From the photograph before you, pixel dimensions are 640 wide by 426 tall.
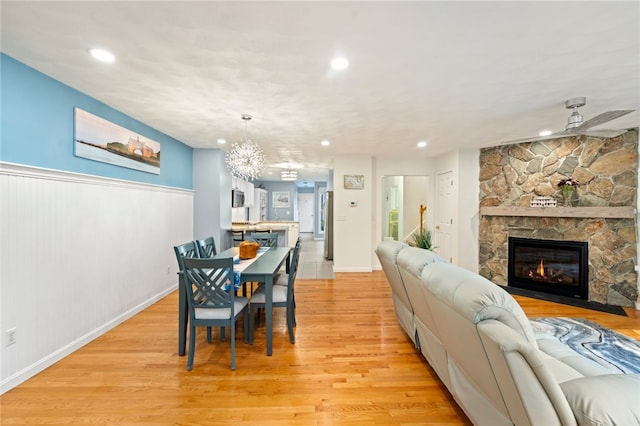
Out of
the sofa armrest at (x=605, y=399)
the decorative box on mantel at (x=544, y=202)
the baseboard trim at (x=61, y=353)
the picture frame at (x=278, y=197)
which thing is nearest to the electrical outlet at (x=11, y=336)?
the baseboard trim at (x=61, y=353)

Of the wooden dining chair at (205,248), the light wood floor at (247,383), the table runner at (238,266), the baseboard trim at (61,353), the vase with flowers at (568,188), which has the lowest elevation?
the light wood floor at (247,383)

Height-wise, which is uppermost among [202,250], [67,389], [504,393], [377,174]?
[377,174]

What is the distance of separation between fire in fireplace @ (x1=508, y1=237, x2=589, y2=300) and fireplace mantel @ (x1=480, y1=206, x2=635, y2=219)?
0.46m

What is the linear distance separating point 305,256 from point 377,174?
10.1 ft

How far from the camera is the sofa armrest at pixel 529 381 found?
108cm

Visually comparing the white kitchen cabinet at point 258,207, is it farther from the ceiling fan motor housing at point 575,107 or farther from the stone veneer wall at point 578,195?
the ceiling fan motor housing at point 575,107

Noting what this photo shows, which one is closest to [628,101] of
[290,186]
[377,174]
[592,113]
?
[592,113]

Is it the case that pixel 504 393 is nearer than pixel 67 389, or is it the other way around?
pixel 504 393

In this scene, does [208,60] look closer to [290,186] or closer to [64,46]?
[64,46]

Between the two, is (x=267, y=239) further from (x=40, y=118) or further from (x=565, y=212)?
(x=565, y=212)

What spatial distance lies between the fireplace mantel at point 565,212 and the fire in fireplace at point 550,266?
46cm

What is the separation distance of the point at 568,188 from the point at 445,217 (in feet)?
6.83

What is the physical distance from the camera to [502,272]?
514 centimetres

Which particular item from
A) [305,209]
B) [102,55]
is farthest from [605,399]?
[305,209]
